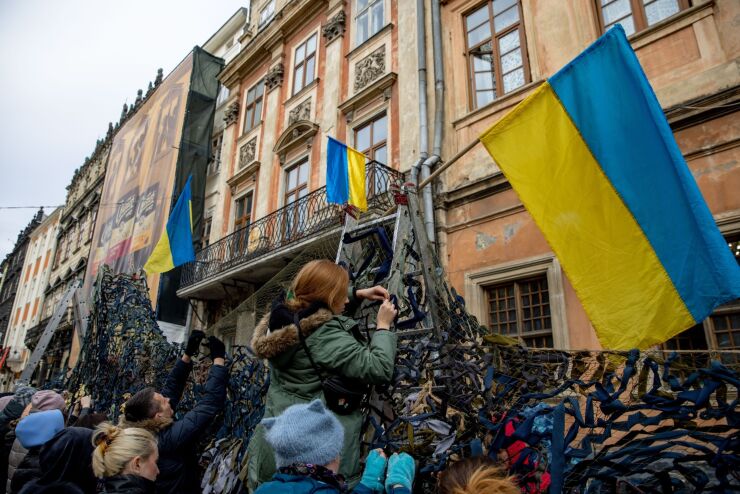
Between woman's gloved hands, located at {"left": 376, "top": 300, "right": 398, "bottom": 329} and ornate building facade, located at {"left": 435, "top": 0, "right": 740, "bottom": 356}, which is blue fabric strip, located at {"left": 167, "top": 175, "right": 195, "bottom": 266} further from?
woman's gloved hands, located at {"left": 376, "top": 300, "right": 398, "bottom": 329}

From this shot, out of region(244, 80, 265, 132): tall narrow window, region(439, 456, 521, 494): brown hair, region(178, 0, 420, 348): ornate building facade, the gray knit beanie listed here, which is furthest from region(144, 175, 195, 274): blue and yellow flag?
region(244, 80, 265, 132): tall narrow window

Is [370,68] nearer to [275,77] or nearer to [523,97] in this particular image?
[275,77]

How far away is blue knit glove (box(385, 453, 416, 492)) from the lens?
1.69m

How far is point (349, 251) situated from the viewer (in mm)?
3418

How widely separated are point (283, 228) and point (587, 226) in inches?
356

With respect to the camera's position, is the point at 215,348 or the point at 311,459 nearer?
the point at 311,459

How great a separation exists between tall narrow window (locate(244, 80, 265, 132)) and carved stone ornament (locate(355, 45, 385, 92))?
15.5 feet

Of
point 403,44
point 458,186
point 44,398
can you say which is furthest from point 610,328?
point 403,44

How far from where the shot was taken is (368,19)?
1202cm

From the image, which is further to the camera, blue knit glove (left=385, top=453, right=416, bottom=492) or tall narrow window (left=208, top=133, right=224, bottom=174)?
tall narrow window (left=208, top=133, right=224, bottom=174)

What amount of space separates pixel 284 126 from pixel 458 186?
714 cm

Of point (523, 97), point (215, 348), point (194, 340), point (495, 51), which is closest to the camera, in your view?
point (215, 348)

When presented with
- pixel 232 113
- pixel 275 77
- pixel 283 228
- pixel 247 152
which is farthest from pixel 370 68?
pixel 232 113

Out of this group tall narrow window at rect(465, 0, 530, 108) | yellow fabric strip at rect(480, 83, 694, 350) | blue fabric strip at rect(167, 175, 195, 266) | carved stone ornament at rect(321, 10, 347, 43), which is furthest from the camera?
carved stone ornament at rect(321, 10, 347, 43)
